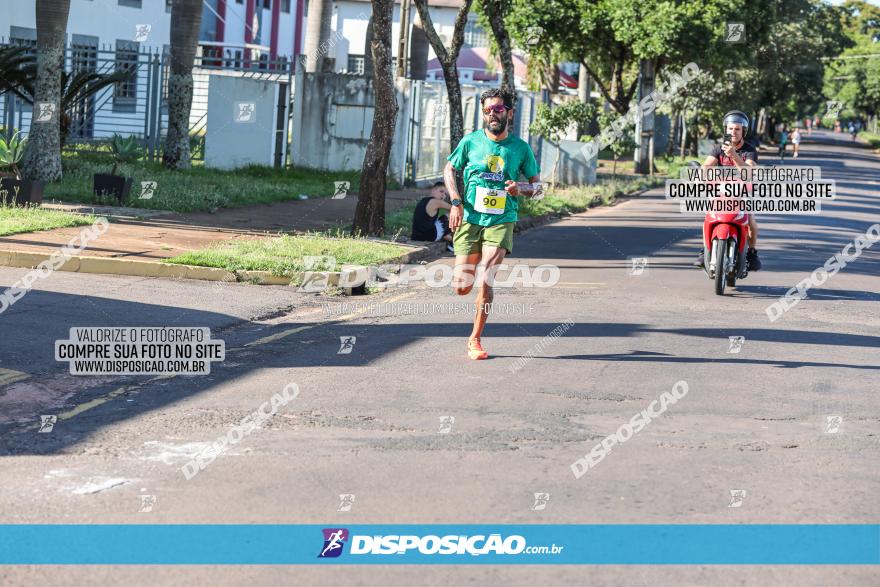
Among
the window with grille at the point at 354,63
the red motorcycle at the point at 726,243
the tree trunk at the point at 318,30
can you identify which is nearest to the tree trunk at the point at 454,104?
the tree trunk at the point at 318,30

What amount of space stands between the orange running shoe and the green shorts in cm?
71

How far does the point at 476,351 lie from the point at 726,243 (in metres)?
5.22

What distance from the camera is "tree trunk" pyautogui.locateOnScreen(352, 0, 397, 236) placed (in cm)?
1742

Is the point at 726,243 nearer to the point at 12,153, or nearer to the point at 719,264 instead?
the point at 719,264

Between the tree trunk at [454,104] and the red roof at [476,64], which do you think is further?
the red roof at [476,64]

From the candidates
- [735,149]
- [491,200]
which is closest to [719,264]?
[735,149]

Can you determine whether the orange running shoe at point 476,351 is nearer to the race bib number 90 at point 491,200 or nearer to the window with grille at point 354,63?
the race bib number 90 at point 491,200

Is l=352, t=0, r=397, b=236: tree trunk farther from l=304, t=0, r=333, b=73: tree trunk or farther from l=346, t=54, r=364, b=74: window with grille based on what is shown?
l=346, t=54, r=364, b=74: window with grille

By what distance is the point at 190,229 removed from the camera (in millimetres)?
16906

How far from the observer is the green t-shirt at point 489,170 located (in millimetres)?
9734

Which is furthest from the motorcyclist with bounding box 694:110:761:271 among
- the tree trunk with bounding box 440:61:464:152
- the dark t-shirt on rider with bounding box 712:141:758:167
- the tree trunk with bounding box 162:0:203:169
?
the tree trunk with bounding box 162:0:203:169

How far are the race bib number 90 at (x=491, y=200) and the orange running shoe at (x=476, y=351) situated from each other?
997 millimetres

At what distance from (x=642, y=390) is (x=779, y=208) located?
22651 millimetres
